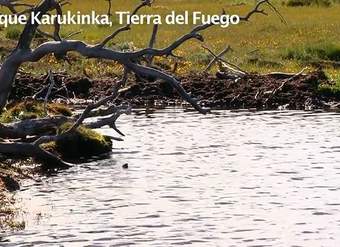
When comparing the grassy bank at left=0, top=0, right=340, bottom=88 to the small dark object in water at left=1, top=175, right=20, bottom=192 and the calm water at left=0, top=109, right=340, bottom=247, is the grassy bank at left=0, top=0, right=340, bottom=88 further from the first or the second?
the small dark object in water at left=1, top=175, right=20, bottom=192

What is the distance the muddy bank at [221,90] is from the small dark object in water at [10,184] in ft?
49.2

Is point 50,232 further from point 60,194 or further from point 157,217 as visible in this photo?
point 60,194

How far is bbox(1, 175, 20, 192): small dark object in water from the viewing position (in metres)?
23.4

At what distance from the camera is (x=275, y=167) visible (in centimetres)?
2617

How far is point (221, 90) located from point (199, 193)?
18.8 meters

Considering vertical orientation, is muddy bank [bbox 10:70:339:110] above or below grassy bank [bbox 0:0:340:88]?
below

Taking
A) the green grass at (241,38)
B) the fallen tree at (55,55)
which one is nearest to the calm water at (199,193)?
the fallen tree at (55,55)

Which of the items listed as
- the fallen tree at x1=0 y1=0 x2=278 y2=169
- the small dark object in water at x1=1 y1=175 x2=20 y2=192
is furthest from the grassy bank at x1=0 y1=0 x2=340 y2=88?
the small dark object in water at x1=1 y1=175 x2=20 y2=192

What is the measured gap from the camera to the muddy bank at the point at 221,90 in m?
39.9

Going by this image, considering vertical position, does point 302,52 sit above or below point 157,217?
above

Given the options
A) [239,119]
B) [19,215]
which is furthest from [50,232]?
[239,119]

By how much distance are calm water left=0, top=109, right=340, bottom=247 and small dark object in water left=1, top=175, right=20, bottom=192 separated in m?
0.34

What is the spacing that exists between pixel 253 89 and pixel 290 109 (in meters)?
2.27

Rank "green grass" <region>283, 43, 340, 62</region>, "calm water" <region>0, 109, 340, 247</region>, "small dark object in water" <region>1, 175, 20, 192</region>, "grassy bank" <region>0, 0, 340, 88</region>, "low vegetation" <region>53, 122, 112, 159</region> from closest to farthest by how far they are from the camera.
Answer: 1. "calm water" <region>0, 109, 340, 247</region>
2. "small dark object in water" <region>1, 175, 20, 192</region>
3. "low vegetation" <region>53, 122, 112, 159</region>
4. "grassy bank" <region>0, 0, 340, 88</region>
5. "green grass" <region>283, 43, 340, 62</region>
